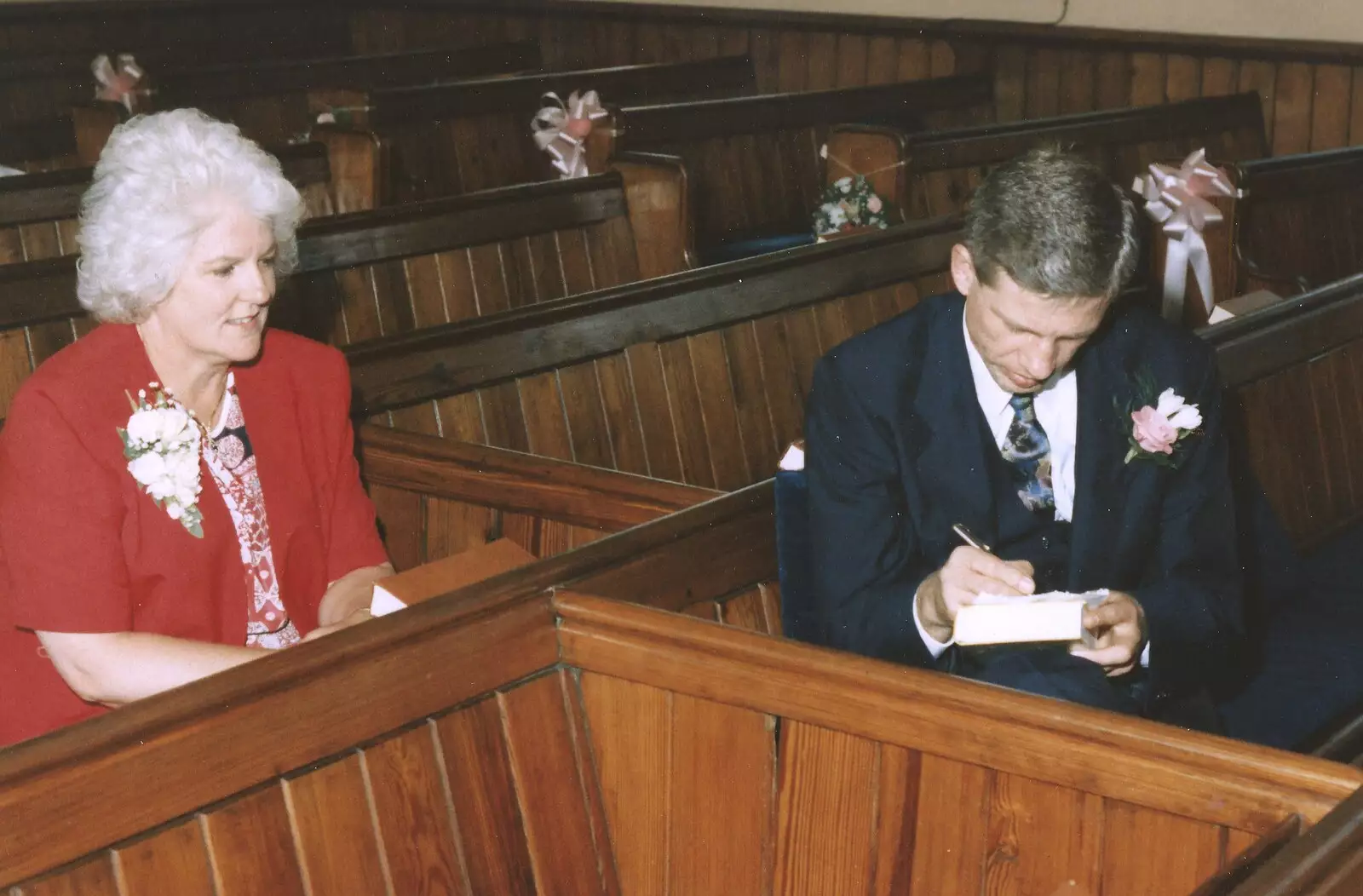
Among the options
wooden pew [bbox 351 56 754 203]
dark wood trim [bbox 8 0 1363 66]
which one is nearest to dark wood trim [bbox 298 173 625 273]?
wooden pew [bbox 351 56 754 203]

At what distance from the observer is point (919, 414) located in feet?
7.33

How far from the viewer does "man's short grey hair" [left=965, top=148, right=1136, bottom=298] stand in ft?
6.58

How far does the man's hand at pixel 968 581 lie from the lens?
2.01 metres

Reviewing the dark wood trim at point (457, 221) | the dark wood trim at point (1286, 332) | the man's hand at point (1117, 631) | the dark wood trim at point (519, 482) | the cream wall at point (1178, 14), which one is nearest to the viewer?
the man's hand at point (1117, 631)

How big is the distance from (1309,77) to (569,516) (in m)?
4.59

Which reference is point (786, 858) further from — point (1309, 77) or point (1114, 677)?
point (1309, 77)

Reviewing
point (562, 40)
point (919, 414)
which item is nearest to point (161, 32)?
point (562, 40)

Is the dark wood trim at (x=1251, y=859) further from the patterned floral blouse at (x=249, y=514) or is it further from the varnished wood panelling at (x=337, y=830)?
the patterned floral blouse at (x=249, y=514)

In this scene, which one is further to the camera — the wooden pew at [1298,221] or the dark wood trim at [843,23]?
the dark wood trim at [843,23]

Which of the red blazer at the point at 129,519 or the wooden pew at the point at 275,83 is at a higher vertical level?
the wooden pew at the point at 275,83

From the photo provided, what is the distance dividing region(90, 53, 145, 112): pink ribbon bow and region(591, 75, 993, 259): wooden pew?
8.00 ft

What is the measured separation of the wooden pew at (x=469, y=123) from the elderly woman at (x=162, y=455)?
11.0 ft

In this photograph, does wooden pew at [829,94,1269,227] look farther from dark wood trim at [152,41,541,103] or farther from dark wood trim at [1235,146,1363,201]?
dark wood trim at [152,41,541,103]

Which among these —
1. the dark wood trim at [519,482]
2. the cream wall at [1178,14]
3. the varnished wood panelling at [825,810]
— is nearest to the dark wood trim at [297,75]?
the cream wall at [1178,14]
